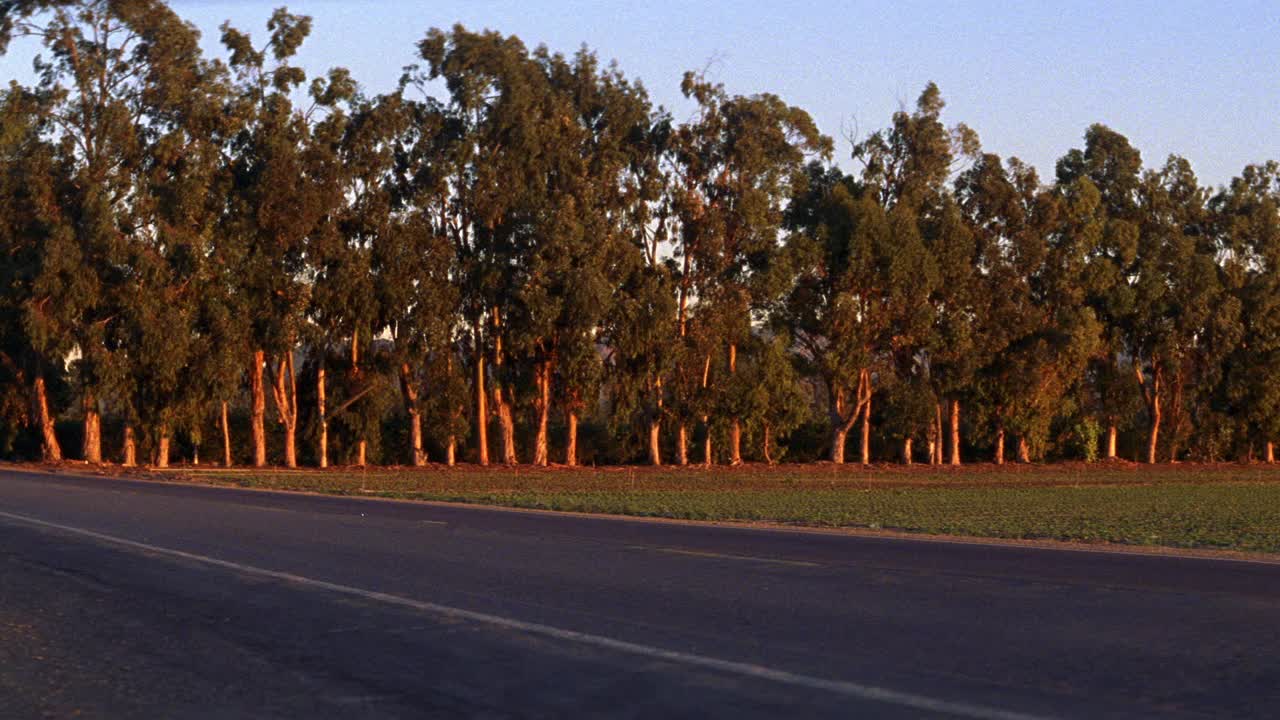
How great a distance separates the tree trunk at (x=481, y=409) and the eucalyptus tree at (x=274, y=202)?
892 centimetres

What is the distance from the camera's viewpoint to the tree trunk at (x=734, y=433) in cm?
6844

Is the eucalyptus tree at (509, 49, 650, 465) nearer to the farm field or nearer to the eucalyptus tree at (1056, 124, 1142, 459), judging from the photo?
the farm field

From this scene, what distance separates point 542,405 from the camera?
6650 cm

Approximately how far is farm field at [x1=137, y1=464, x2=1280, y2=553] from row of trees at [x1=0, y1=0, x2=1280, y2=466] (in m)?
5.23

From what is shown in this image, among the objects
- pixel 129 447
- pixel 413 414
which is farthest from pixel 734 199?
pixel 129 447

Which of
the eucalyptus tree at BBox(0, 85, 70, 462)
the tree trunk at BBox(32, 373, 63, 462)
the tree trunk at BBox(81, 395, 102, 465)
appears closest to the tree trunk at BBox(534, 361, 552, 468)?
the tree trunk at BBox(81, 395, 102, 465)

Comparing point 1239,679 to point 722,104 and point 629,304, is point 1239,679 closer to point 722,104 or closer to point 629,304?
point 629,304

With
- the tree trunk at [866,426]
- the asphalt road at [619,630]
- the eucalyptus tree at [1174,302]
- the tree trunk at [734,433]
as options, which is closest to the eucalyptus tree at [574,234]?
the tree trunk at [734,433]

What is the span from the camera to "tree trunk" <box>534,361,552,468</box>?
65.3m

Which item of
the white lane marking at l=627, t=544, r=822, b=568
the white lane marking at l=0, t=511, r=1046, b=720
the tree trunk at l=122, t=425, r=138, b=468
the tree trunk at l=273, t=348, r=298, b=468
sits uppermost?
the tree trunk at l=273, t=348, r=298, b=468

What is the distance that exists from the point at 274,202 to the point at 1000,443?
138ft

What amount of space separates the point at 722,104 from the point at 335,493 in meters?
37.0

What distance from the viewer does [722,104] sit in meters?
67.8

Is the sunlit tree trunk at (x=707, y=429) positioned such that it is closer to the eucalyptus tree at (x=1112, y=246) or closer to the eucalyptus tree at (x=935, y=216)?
the eucalyptus tree at (x=935, y=216)
